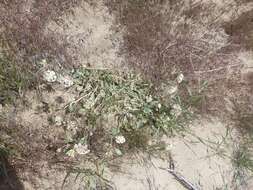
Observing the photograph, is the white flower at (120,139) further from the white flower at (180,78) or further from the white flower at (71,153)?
the white flower at (180,78)

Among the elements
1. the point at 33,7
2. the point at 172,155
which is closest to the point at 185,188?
the point at 172,155

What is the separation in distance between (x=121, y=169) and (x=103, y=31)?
1.02m

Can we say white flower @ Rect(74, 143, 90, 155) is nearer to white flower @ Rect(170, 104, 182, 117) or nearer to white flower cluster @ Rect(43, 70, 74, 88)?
white flower cluster @ Rect(43, 70, 74, 88)

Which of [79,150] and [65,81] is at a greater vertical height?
[65,81]

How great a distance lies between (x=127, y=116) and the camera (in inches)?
130

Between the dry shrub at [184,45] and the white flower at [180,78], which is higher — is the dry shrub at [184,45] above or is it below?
above

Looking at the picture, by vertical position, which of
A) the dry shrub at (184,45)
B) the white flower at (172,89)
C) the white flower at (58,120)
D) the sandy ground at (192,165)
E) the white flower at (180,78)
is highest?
the dry shrub at (184,45)

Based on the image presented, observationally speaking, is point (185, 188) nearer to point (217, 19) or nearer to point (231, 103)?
point (231, 103)

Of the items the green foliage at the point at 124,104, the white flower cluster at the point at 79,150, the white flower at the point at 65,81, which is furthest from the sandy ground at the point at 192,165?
the white flower at the point at 65,81

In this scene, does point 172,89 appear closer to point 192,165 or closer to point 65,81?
point 192,165

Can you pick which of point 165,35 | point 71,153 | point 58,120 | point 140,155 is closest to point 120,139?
point 140,155

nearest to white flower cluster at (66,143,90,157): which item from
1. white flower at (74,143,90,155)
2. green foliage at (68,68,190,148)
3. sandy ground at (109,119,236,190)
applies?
Result: white flower at (74,143,90,155)

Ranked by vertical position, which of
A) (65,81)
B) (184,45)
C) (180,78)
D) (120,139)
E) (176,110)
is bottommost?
(120,139)

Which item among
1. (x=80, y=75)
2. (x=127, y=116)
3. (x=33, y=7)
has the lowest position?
(x=127, y=116)
